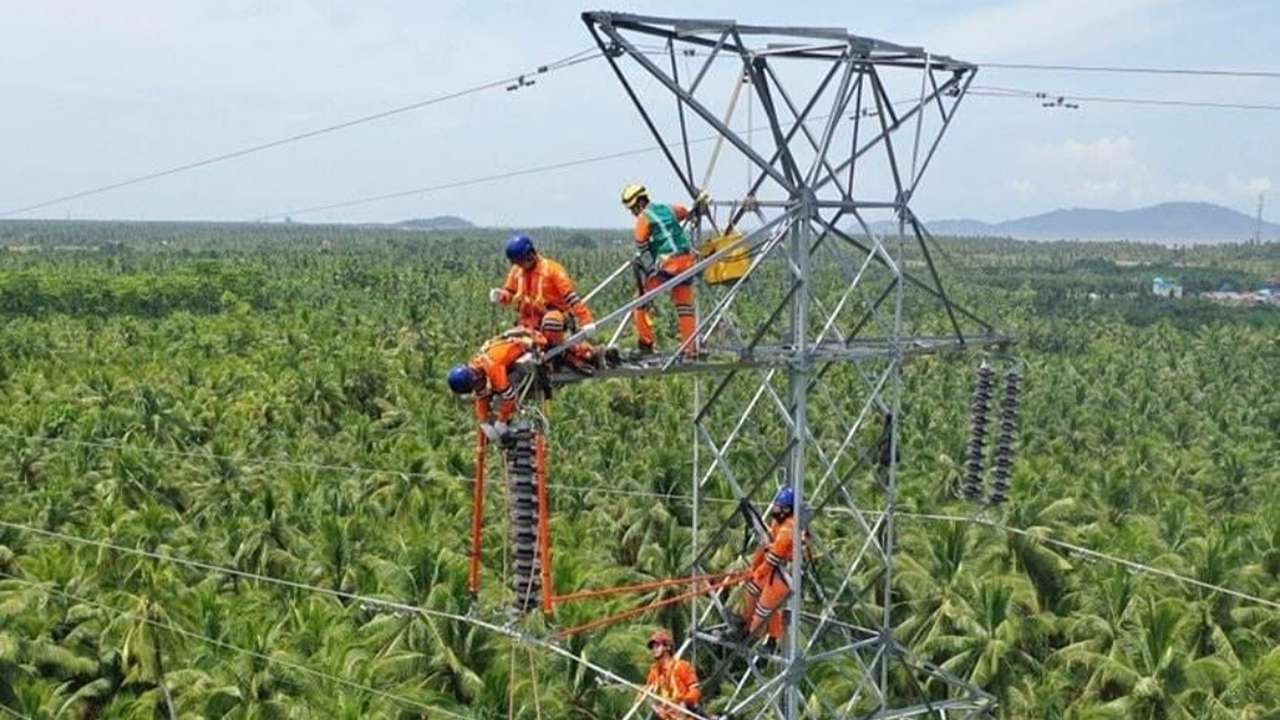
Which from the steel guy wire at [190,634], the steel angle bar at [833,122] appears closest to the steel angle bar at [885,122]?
the steel angle bar at [833,122]

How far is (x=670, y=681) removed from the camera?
52.7 ft

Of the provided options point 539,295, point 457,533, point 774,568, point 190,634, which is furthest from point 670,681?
point 457,533

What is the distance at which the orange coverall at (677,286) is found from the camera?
15.4m

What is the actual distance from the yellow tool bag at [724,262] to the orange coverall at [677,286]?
278 mm

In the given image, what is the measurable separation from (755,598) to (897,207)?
535 centimetres

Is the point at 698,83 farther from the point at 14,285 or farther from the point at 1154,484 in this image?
the point at 14,285

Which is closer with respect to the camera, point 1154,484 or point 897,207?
point 897,207

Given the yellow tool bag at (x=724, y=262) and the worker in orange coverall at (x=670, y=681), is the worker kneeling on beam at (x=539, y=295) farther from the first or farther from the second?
the worker in orange coverall at (x=670, y=681)

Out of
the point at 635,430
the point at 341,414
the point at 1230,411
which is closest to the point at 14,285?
the point at 341,414

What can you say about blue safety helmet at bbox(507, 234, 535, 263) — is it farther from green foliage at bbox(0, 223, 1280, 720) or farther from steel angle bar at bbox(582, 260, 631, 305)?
green foliage at bbox(0, 223, 1280, 720)

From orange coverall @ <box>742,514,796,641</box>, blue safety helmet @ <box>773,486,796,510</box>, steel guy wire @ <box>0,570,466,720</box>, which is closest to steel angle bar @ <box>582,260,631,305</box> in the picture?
blue safety helmet @ <box>773,486,796,510</box>

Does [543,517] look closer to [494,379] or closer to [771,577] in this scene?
[494,379]

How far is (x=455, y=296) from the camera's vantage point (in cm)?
11262

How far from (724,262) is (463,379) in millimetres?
4590
